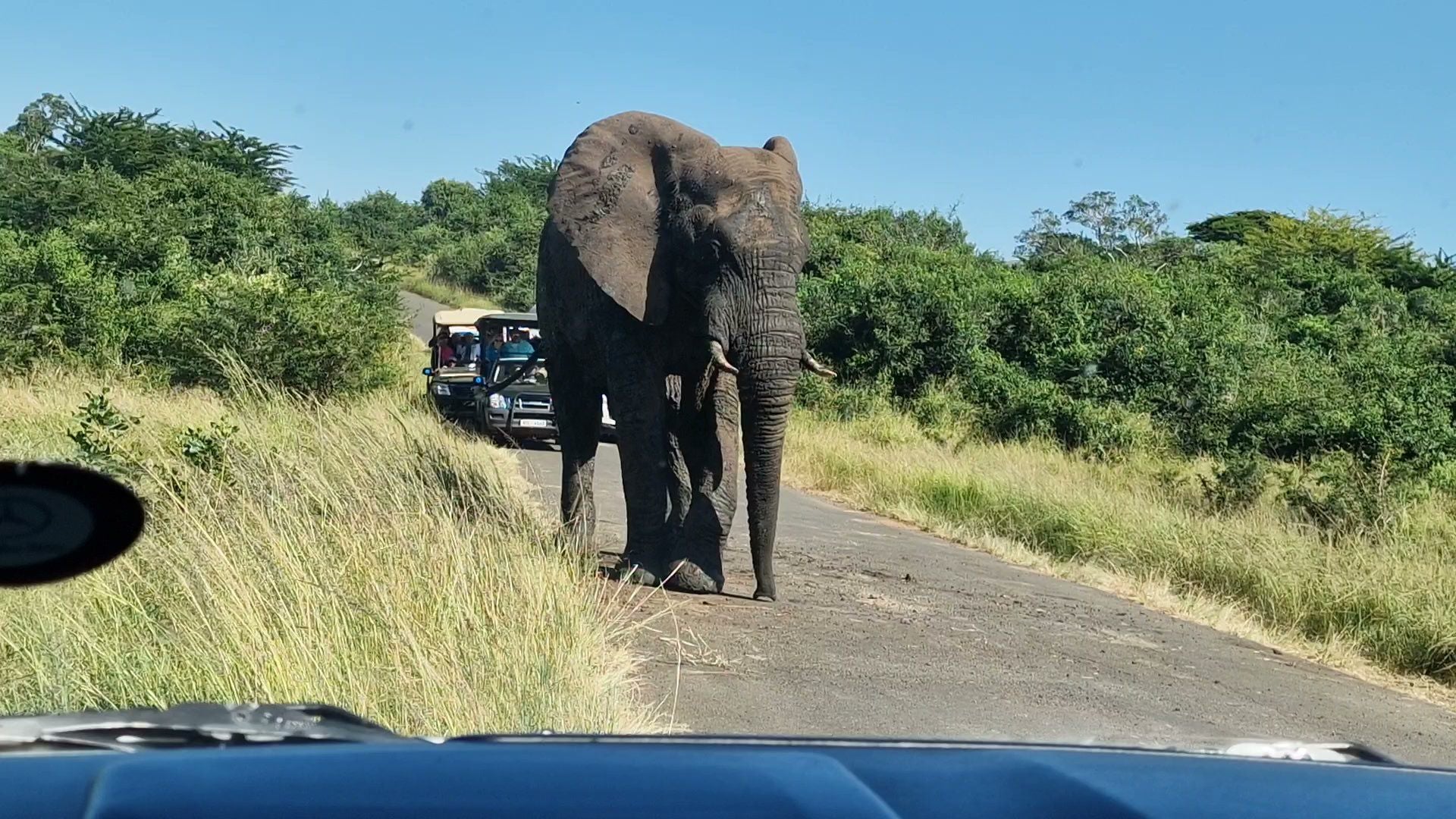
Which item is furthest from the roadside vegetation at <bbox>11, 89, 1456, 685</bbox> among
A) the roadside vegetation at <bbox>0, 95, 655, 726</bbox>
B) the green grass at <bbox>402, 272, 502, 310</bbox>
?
the green grass at <bbox>402, 272, 502, 310</bbox>

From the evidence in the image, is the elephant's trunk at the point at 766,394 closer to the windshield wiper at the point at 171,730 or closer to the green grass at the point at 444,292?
the windshield wiper at the point at 171,730

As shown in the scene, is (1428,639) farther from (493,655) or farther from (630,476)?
(493,655)

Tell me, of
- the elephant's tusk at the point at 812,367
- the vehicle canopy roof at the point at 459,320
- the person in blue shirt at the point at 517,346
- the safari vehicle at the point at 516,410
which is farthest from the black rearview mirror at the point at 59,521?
the vehicle canopy roof at the point at 459,320

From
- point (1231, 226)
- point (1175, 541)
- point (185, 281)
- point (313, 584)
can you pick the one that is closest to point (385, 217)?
point (1231, 226)

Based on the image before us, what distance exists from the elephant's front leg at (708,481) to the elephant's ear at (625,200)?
60 cm

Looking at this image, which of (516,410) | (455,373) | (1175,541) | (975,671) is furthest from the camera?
(455,373)

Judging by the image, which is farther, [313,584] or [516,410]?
[516,410]

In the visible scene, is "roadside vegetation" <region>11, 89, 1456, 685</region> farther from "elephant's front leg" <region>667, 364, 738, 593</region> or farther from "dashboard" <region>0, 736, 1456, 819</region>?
"dashboard" <region>0, 736, 1456, 819</region>

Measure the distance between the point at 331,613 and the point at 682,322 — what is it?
13.5ft

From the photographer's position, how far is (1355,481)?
584 inches

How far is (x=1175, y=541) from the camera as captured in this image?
13375mm

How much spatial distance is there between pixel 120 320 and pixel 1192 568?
13.6 meters

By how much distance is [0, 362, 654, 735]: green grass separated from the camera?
5340 millimetres

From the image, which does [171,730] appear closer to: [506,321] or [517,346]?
[517,346]
